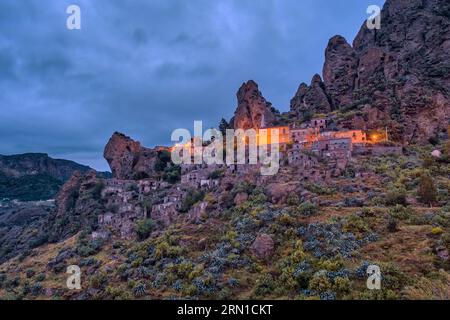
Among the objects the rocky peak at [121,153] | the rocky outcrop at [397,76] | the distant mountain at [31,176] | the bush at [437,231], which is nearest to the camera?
the bush at [437,231]

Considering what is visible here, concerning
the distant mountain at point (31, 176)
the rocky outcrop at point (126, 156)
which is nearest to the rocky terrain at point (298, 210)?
the rocky outcrop at point (126, 156)

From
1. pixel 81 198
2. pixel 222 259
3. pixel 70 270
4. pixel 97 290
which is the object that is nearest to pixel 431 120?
pixel 222 259

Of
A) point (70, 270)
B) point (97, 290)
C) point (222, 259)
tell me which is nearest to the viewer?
point (222, 259)

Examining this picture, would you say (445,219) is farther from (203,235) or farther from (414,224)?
(203,235)

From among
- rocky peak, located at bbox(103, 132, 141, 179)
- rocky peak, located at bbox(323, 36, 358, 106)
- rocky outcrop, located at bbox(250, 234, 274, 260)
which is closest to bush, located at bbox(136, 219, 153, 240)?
rocky outcrop, located at bbox(250, 234, 274, 260)

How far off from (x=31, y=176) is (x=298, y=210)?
161035 mm

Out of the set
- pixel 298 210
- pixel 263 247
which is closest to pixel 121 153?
pixel 298 210

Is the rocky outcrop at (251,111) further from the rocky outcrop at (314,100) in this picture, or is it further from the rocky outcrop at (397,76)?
the rocky outcrop at (397,76)

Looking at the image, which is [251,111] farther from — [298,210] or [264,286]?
[264,286]

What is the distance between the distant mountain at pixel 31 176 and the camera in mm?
137625

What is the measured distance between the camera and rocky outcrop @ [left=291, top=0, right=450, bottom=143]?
5541cm

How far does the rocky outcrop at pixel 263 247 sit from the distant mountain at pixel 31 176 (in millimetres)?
116018

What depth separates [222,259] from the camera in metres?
27.4
